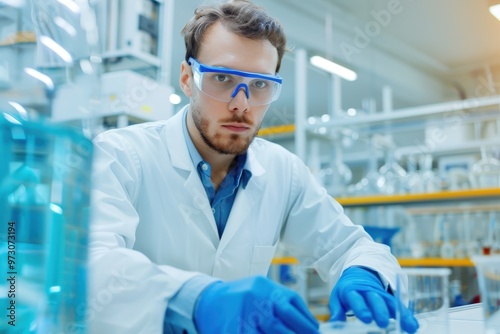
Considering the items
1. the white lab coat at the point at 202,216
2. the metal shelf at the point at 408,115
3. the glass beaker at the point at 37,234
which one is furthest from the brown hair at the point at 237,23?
the metal shelf at the point at 408,115

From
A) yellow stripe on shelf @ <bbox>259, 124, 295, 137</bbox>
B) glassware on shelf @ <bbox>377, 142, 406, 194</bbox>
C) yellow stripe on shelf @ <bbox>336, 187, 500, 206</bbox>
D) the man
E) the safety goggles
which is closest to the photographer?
the man

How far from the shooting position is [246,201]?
1410 mm

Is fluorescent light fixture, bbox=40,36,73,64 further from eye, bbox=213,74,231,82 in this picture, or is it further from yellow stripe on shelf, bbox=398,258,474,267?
yellow stripe on shelf, bbox=398,258,474,267

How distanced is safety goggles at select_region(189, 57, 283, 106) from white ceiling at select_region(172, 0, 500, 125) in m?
2.95

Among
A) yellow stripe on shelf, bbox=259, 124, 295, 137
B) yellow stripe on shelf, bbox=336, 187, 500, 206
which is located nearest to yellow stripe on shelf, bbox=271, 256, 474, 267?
yellow stripe on shelf, bbox=336, 187, 500, 206

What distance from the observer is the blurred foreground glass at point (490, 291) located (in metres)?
0.71

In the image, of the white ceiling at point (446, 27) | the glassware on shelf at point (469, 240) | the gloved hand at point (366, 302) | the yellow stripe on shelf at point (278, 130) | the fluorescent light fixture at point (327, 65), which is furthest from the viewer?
the white ceiling at point (446, 27)

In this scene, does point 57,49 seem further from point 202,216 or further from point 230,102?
point 202,216

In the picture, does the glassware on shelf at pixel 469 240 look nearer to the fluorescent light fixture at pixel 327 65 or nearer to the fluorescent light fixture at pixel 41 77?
the fluorescent light fixture at pixel 327 65

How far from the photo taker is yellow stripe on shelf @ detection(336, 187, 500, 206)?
3033 mm

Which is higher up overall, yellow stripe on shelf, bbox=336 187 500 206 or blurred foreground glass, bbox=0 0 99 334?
yellow stripe on shelf, bbox=336 187 500 206

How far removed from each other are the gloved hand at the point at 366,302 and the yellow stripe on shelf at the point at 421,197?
2248 millimetres

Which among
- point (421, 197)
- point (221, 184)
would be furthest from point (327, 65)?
point (221, 184)

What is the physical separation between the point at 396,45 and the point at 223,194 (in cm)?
570
